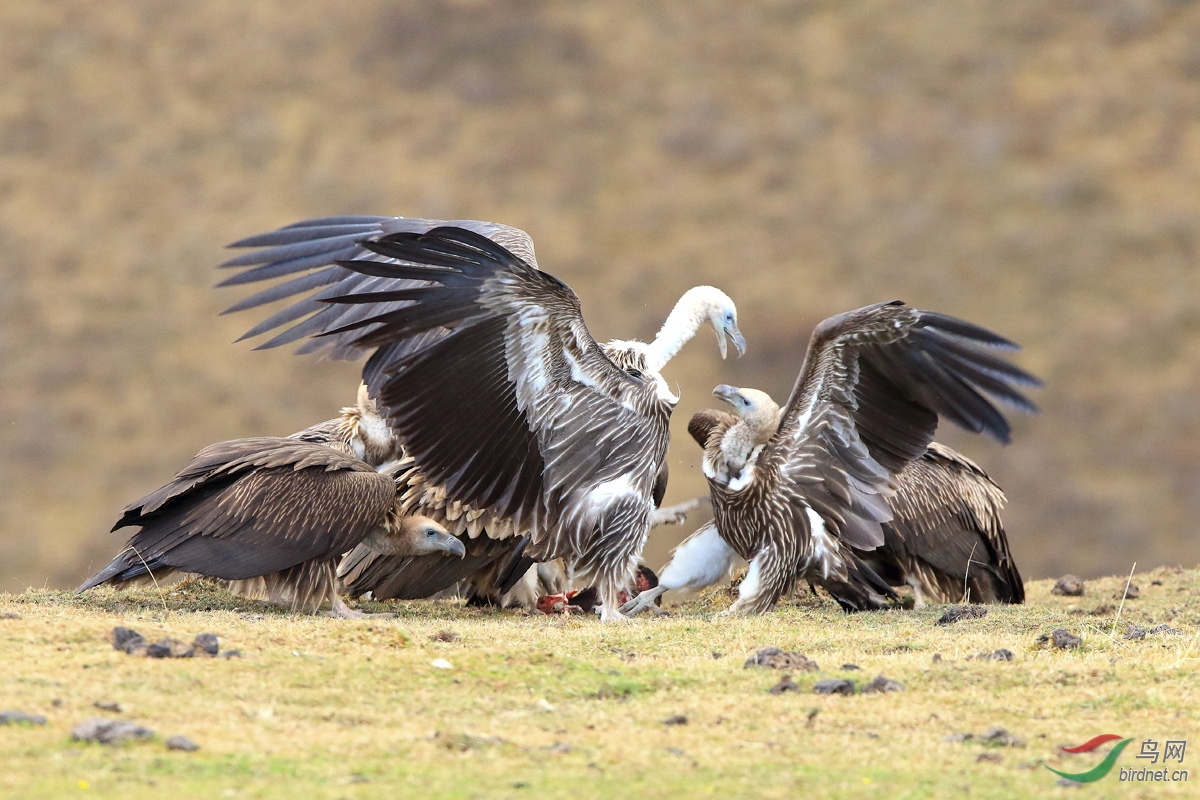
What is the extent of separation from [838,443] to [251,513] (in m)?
3.37

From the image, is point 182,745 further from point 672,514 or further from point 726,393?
point 672,514

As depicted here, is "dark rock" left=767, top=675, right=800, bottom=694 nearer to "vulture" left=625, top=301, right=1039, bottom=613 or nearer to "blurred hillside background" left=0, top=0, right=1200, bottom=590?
"vulture" left=625, top=301, right=1039, bottom=613

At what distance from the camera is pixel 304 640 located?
20.9 ft

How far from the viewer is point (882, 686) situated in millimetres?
5859

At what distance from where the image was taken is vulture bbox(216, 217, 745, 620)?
7.79 meters

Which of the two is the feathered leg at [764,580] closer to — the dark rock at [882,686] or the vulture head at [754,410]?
the vulture head at [754,410]

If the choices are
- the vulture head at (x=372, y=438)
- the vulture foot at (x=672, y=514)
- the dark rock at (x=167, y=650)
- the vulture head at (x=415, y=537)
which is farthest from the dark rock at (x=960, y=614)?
the dark rock at (x=167, y=650)

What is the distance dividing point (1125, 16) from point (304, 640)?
32189 millimetres

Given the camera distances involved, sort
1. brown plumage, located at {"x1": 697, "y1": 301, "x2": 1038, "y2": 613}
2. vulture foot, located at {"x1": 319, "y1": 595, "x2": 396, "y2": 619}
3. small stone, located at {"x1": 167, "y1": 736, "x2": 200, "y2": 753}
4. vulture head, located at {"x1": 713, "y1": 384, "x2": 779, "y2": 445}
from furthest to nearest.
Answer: vulture head, located at {"x1": 713, "y1": 384, "x2": 779, "y2": 445} → brown plumage, located at {"x1": 697, "y1": 301, "x2": 1038, "y2": 613} → vulture foot, located at {"x1": 319, "y1": 595, "x2": 396, "y2": 619} → small stone, located at {"x1": 167, "y1": 736, "x2": 200, "y2": 753}

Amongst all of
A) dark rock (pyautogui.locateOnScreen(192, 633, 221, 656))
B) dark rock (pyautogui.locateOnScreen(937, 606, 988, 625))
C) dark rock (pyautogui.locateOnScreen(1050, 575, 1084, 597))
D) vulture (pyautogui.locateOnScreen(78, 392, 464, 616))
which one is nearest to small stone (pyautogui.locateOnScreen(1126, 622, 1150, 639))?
dark rock (pyautogui.locateOnScreen(937, 606, 988, 625))

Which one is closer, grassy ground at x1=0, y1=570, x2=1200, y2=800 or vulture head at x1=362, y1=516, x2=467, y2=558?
grassy ground at x1=0, y1=570, x2=1200, y2=800

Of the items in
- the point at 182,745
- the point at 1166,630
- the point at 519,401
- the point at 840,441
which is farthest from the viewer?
the point at 840,441

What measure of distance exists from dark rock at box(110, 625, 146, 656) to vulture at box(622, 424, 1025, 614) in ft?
12.8

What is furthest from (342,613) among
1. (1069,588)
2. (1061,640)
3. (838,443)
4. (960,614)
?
(1069,588)
